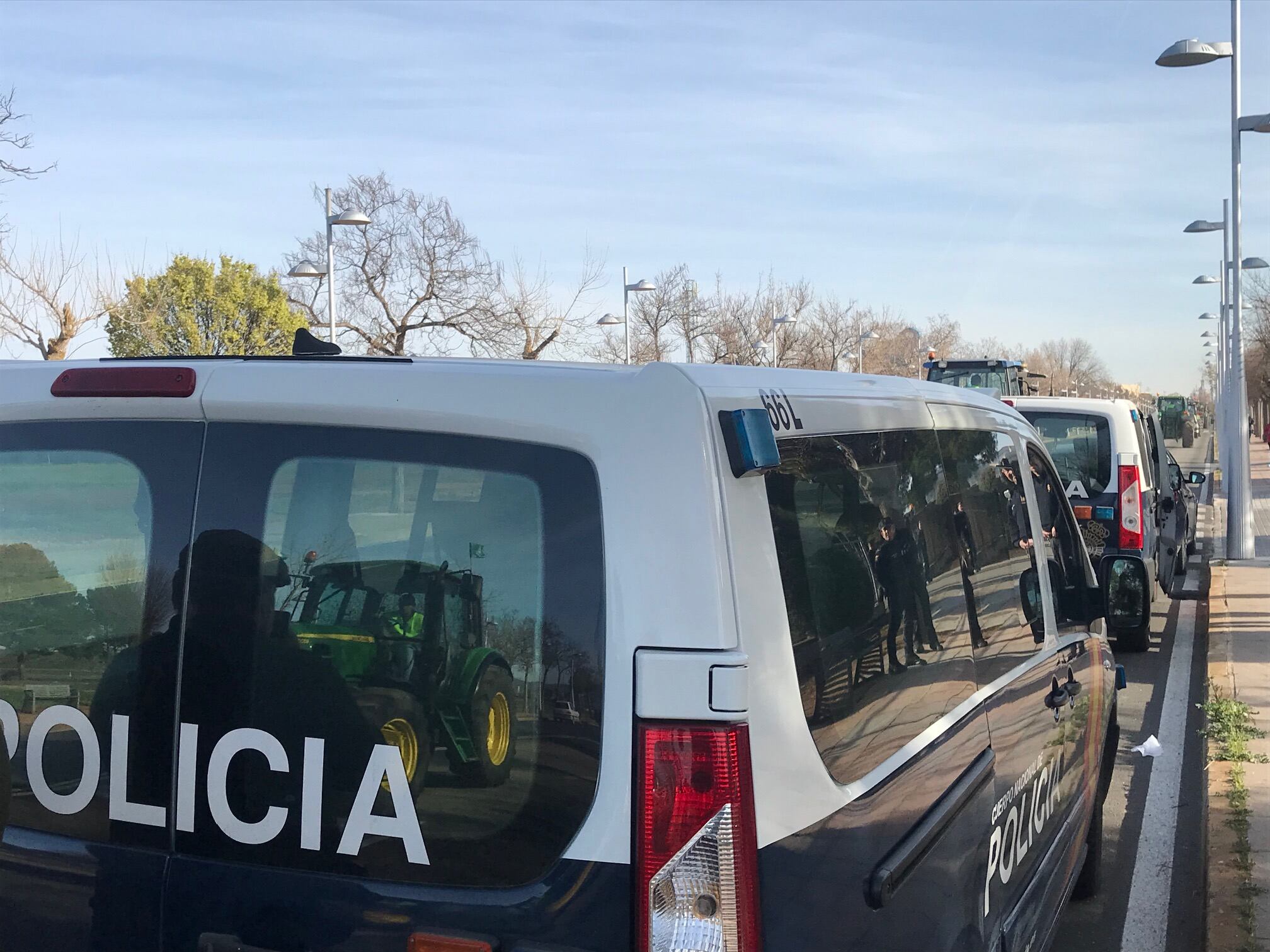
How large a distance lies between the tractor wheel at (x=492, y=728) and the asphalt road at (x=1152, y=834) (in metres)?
3.52

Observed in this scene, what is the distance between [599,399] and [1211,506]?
1133 inches

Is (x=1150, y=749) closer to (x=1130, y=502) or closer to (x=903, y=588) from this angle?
(x=1130, y=502)

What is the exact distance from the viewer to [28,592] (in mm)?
2164

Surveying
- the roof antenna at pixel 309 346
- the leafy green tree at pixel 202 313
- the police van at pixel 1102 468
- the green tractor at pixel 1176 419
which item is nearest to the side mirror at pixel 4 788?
the roof antenna at pixel 309 346

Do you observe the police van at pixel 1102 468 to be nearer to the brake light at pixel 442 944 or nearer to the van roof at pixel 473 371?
the van roof at pixel 473 371

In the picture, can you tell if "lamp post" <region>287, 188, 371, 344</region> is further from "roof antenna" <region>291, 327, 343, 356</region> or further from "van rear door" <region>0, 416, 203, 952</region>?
"van rear door" <region>0, 416, 203, 952</region>

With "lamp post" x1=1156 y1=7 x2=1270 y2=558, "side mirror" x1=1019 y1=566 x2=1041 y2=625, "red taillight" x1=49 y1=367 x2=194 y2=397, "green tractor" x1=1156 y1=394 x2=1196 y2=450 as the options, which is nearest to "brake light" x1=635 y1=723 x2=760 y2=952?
"red taillight" x1=49 y1=367 x2=194 y2=397

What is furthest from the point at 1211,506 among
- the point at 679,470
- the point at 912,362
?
the point at 912,362

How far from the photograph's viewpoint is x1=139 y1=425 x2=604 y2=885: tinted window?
1.81 meters

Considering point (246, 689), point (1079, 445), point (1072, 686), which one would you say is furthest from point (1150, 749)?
point (246, 689)

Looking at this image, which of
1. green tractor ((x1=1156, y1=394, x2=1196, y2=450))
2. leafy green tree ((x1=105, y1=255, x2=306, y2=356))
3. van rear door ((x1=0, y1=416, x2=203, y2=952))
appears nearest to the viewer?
van rear door ((x1=0, y1=416, x2=203, y2=952))

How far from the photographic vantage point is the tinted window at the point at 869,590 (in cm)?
200

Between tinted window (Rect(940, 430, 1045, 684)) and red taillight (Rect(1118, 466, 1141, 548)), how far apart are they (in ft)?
20.6

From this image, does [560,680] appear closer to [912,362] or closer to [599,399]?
[599,399]
